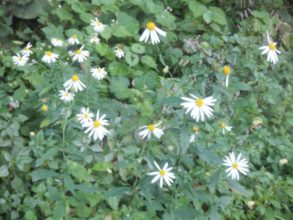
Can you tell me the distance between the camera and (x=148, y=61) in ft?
10.1

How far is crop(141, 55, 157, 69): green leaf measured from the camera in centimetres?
308

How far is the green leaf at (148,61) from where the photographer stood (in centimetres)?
308

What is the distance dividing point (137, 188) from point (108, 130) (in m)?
0.29

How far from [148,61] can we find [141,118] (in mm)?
901

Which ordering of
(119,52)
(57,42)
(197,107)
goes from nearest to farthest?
1. (197,107)
2. (57,42)
3. (119,52)

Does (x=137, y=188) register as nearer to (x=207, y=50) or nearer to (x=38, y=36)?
(x=207, y=50)

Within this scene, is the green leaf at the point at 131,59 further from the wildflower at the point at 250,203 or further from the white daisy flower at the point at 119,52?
the wildflower at the point at 250,203

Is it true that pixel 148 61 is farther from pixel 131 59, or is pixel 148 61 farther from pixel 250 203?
pixel 250 203

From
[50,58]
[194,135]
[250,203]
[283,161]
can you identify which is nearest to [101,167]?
[194,135]

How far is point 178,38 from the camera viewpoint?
350 centimetres

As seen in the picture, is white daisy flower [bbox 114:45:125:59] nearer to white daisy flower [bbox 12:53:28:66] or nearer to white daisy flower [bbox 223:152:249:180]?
white daisy flower [bbox 12:53:28:66]

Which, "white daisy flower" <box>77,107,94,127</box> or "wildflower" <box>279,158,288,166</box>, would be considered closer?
"white daisy flower" <box>77,107,94,127</box>

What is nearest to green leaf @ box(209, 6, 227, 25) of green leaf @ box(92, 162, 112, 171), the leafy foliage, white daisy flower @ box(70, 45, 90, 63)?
the leafy foliage

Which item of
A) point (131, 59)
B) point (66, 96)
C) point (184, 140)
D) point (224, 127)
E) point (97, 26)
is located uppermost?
point (184, 140)
